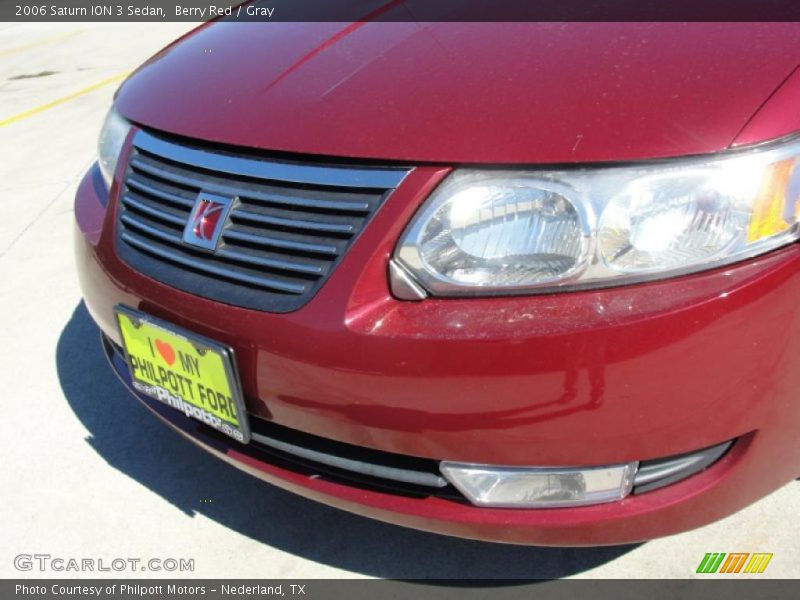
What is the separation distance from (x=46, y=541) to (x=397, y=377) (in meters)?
1.27

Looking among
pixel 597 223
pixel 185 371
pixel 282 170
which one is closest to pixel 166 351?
pixel 185 371

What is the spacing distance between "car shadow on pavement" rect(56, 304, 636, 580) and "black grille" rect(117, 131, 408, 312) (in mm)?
732

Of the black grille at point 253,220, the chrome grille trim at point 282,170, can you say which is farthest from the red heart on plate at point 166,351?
the chrome grille trim at point 282,170

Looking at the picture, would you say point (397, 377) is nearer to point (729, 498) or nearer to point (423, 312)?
point (423, 312)

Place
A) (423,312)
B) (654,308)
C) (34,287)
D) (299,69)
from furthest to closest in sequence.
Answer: (34,287) < (299,69) < (423,312) < (654,308)

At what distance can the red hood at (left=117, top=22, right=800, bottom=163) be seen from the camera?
1.30 m

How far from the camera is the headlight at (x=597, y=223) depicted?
1284 millimetres

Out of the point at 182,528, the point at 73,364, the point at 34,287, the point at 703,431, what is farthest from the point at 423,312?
the point at 34,287

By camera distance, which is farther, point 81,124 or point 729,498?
point 81,124

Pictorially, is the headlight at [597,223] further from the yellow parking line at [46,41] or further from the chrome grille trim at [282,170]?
the yellow parking line at [46,41]

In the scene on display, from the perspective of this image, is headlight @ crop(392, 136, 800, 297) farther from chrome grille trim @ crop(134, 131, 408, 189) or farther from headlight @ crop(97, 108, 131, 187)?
headlight @ crop(97, 108, 131, 187)

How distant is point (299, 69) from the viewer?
1739mm

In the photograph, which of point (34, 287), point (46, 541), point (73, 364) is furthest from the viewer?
point (34, 287)

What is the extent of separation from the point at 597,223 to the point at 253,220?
2.25ft
